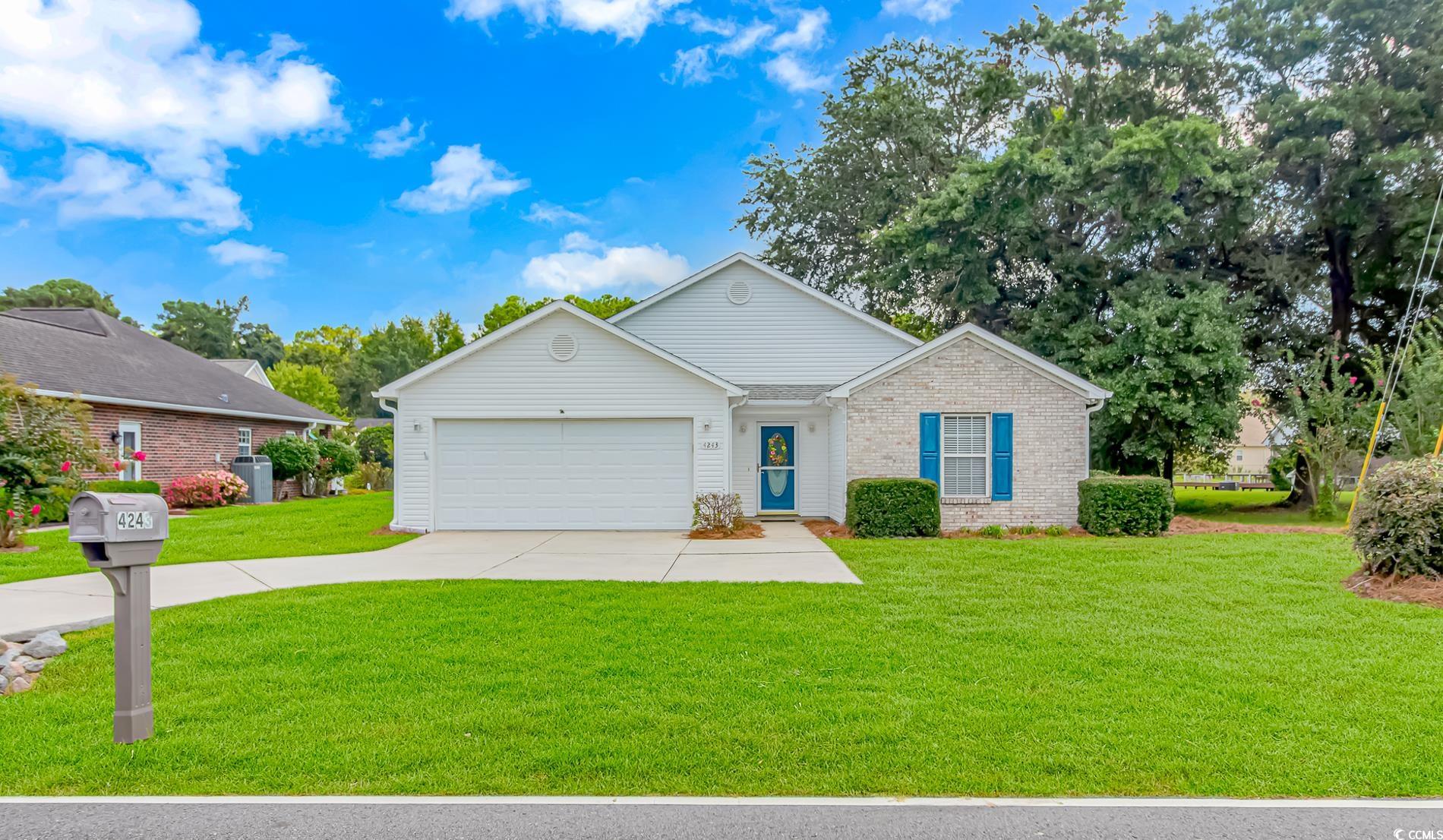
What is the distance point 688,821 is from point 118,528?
3.37m

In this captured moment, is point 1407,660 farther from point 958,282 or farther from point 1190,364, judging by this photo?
point 958,282

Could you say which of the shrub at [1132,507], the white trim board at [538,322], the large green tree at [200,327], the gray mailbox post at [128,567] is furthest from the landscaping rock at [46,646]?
the large green tree at [200,327]

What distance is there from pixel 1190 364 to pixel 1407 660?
11934 millimetres

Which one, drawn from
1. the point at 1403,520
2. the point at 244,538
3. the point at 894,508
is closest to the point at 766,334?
the point at 894,508

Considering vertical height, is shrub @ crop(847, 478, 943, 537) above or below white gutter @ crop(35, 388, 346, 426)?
below

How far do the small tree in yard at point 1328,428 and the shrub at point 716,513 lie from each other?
39.8 ft

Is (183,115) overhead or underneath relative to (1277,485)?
overhead

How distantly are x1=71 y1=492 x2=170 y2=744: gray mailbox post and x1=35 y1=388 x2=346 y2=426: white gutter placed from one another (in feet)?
41.3

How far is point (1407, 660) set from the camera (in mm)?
5711

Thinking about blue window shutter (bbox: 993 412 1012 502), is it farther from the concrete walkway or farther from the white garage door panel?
the white garage door panel

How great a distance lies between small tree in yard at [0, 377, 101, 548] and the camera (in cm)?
1176

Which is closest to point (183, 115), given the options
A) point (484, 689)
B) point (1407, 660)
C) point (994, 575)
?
point (484, 689)

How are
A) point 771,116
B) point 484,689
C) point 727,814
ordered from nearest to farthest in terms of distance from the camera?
1. point 727,814
2. point 484,689
3. point 771,116

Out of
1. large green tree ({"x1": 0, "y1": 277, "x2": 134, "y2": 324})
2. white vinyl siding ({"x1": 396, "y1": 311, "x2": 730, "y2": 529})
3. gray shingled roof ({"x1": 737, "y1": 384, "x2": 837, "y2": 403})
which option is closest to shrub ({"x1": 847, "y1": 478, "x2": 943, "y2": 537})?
gray shingled roof ({"x1": 737, "y1": 384, "x2": 837, "y2": 403})
